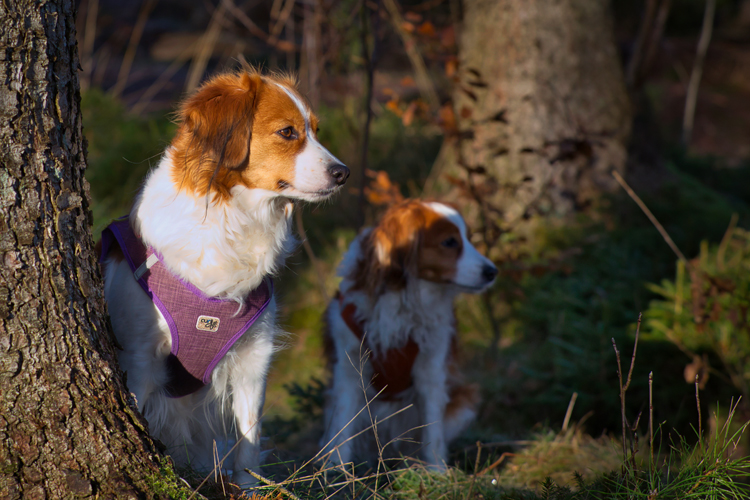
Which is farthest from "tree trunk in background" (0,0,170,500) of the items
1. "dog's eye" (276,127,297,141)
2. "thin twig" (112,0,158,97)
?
"thin twig" (112,0,158,97)

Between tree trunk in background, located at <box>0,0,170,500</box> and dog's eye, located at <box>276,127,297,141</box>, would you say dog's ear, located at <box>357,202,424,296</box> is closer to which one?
dog's eye, located at <box>276,127,297,141</box>

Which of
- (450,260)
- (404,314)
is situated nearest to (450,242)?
(450,260)

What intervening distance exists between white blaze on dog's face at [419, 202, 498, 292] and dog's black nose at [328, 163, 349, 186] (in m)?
1.13

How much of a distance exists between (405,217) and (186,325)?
1521 millimetres

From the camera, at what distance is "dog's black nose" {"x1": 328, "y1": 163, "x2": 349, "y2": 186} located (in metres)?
2.05

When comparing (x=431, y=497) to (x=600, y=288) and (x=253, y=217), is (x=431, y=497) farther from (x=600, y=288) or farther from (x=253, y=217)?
(x=600, y=288)

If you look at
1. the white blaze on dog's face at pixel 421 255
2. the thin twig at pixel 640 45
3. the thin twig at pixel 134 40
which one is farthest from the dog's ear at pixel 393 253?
the thin twig at pixel 640 45

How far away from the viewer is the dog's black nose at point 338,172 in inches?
80.6

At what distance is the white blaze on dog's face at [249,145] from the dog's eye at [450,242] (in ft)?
3.92

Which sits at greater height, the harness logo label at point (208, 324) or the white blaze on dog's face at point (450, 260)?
the harness logo label at point (208, 324)

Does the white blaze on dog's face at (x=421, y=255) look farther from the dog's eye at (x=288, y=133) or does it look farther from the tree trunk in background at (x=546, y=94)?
the tree trunk in background at (x=546, y=94)

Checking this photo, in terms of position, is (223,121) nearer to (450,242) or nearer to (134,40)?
(450,242)

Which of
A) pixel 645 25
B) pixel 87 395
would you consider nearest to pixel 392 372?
pixel 87 395

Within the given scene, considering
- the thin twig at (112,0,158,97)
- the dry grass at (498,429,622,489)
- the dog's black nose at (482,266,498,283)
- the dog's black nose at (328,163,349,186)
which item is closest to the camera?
the dog's black nose at (328,163,349,186)
